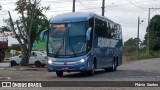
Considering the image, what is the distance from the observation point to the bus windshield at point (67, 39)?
26.8m

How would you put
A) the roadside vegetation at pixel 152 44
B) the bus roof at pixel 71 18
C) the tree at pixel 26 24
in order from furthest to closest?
the roadside vegetation at pixel 152 44 → the tree at pixel 26 24 → the bus roof at pixel 71 18

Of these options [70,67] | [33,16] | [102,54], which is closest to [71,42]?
[70,67]

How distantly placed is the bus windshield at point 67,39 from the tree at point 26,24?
49.8 ft

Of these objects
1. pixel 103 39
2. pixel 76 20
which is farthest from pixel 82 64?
pixel 103 39

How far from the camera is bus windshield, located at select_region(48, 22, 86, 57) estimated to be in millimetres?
26844

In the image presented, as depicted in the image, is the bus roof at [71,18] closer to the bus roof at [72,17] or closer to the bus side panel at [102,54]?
the bus roof at [72,17]

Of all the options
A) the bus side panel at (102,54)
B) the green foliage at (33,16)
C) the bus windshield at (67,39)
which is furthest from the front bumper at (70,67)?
the green foliage at (33,16)

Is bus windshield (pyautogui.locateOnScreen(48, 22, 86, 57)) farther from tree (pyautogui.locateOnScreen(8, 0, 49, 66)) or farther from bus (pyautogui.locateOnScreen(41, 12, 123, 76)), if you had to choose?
tree (pyautogui.locateOnScreen(8, 0, 49, 66))

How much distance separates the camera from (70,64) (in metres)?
26.7

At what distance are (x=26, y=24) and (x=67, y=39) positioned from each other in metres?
17.5

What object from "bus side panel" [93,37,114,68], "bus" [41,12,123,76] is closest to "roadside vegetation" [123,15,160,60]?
"bus side panel" [93,37,114,68]

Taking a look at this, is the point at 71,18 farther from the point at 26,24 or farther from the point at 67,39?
the point at 26,24

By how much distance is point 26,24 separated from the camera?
4372cm

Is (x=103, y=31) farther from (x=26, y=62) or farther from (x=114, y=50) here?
(x=26, y=62)
